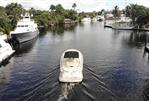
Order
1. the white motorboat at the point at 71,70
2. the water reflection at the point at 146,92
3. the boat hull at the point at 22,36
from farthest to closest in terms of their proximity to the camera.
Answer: the boat hull at the point at 22,36
the white motorboat at the point at 71,70
the water reflection at the point at 146,92

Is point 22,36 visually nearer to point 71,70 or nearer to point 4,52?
point 4,52


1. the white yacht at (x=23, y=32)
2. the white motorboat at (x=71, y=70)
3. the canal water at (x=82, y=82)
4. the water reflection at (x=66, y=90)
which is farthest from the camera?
the white yacht at (x=23, y=32)

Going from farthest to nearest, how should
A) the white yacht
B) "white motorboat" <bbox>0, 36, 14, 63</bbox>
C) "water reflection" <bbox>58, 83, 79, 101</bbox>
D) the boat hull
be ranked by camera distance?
the white yacht → the boat hull → "white motorboat" <bbox>0, 36, 14, 63</bbox> → "water reflection" <bbox>58, 83, 79, 101</bbox>

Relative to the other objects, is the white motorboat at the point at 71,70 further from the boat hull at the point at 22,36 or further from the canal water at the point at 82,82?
the boat hull at the point at 22,36

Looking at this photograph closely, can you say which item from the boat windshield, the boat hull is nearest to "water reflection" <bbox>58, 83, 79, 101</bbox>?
the boat windshield

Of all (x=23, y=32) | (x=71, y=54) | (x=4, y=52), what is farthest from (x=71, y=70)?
(x=23, y=32)

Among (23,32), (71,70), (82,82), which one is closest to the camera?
(71,70)

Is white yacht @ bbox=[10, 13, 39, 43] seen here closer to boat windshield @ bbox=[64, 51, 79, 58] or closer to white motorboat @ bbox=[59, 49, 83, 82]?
boat windshield @ bbox=[64, 51, 79, 58]

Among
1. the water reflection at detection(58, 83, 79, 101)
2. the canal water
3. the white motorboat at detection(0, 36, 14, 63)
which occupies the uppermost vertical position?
the white motorboat at detection(0, 36, 14, 63)

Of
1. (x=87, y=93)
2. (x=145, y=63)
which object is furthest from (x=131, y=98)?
(x=145, y=63)

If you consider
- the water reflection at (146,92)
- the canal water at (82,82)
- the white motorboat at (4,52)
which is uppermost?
the white motorboat at (4,52)

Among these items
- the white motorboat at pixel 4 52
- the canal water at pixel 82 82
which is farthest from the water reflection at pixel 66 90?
the white motorboat at pixel 4 52
